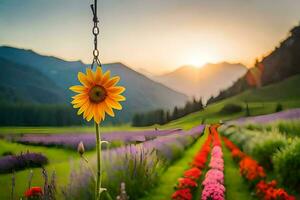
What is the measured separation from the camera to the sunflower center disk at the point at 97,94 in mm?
2074

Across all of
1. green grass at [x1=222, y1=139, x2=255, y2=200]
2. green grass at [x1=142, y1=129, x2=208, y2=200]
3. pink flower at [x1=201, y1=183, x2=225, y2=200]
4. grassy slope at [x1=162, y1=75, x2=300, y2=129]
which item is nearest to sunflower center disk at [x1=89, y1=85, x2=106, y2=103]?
pink flower at [x1=201, y1=183, x2=225, y2=200]

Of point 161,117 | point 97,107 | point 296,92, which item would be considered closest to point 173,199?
point 97,107

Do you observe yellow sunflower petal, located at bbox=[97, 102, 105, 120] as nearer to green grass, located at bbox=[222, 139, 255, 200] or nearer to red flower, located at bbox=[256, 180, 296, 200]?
red flower, located at bbox=[256, 180, 296, 200]

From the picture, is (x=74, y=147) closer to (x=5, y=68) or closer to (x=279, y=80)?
(x=279, y=80)

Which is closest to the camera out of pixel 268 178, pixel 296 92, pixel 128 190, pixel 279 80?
pixel 128 190

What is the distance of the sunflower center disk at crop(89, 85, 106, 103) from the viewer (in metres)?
2.07

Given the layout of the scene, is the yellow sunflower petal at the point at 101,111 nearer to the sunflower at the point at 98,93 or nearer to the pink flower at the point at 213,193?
the sunflower at the point at 98,93

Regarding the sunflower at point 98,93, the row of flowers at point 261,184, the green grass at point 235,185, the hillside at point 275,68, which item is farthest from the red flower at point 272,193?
the hillside at point 275,68

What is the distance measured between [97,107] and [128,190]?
223 inches

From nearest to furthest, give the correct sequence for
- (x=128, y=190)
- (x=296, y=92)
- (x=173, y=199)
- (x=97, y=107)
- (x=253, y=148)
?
(x=97, y=107), (x=173, y=199), (x=128, y=190), (x=253, y=148), (x=296, y=92)

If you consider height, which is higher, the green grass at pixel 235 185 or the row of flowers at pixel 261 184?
the row of flowers at pixel 261 184

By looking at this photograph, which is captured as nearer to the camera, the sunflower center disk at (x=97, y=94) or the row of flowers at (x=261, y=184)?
the sunflower center disk at (x=97, y=94)

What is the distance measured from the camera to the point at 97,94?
6.82ft

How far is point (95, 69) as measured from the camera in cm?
208
